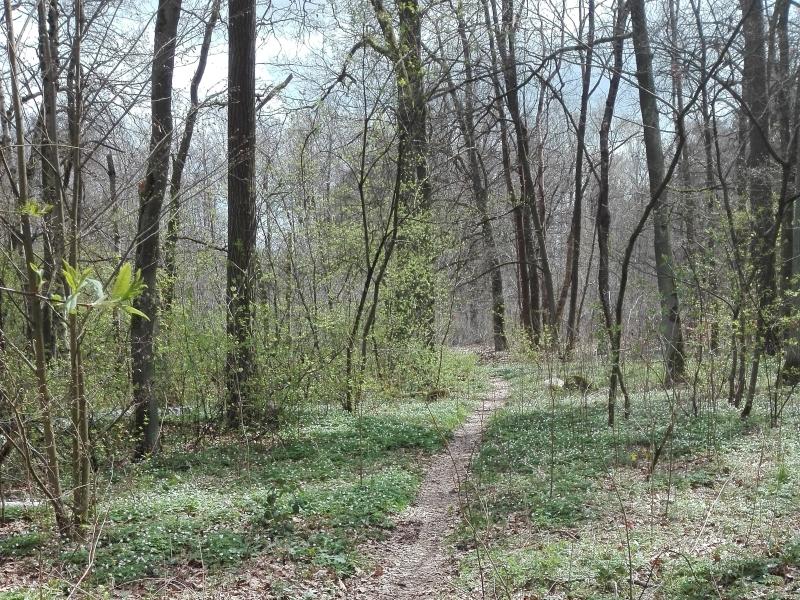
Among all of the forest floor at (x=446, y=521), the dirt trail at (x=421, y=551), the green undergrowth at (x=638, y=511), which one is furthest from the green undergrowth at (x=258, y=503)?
the green undergrowth at (x=638, y=511)

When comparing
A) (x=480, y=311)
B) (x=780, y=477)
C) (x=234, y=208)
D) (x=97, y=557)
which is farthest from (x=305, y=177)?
(x=480, y=311)

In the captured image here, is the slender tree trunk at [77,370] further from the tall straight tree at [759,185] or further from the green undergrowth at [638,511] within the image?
the tall straight tree at [759,185]

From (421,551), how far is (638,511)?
199cm

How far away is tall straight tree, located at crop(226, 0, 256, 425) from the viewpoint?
925cm

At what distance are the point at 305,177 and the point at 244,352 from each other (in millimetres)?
4105

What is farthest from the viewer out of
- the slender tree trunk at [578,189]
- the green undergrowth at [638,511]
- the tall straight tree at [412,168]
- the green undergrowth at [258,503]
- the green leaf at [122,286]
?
the slender tree trunk at [578,189]

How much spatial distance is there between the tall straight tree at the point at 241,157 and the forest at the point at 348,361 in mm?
49

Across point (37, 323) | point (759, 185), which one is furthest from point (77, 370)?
point (759, 185)

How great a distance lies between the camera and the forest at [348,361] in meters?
4.73

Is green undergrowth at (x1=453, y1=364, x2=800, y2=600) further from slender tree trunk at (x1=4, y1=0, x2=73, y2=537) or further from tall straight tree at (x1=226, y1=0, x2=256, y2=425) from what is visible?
tall straight tree at (x1=226, y1=0, x2=256, y2=425)

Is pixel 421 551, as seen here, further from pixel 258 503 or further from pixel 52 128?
pixel 52 128

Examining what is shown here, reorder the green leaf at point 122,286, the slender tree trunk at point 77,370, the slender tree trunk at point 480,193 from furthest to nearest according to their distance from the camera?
the slender tree trunk at point 480,193
the slender tree trunk at point 77,370
the green leaf at point 122,286

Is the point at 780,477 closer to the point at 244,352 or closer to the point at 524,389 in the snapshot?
the point at 244,352

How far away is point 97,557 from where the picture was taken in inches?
191
